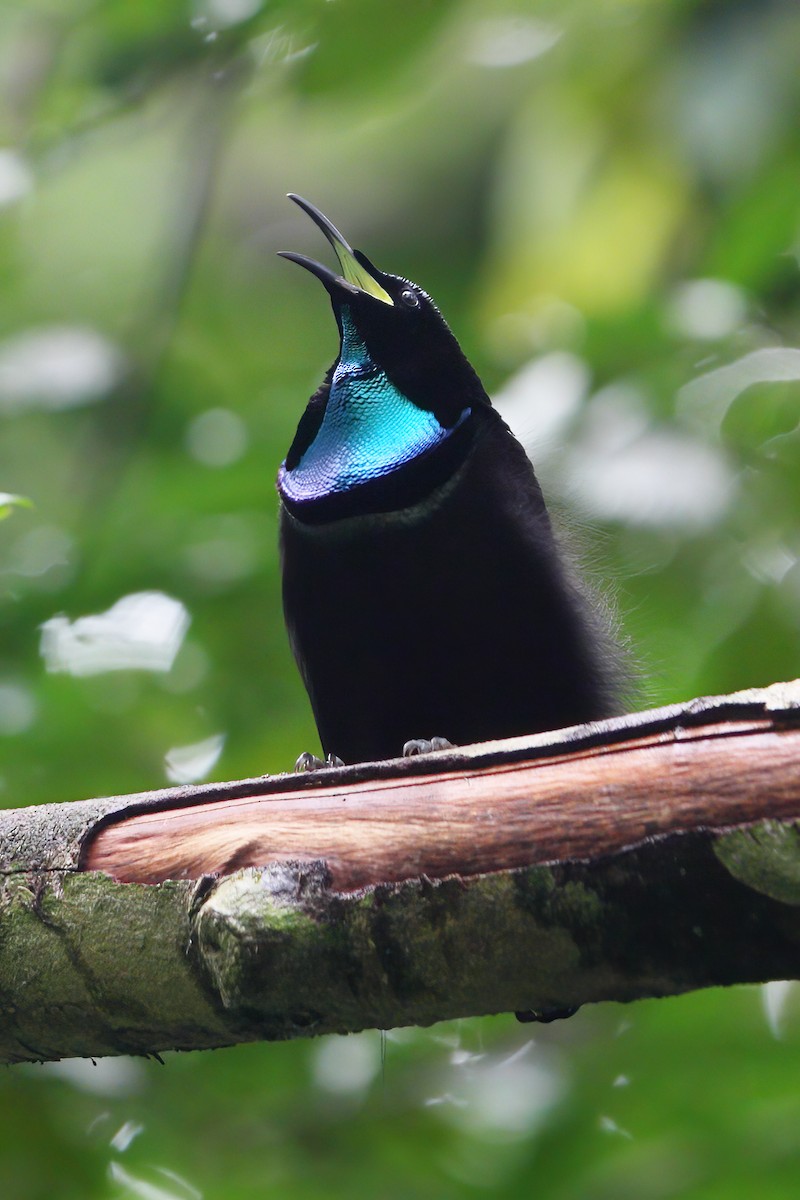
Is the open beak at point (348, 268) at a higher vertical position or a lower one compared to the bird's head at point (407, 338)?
higher

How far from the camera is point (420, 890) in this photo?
1.91 m

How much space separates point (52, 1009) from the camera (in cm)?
213

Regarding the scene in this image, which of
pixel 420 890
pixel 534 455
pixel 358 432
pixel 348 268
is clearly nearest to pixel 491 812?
pixel 420 890

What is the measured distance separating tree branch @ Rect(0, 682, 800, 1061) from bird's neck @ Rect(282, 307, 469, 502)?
132 cm

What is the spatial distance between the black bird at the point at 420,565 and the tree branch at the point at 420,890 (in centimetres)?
117

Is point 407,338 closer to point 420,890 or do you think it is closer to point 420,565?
point 420,565

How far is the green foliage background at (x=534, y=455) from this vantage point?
309cm

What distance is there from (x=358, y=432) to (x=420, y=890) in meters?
1.78

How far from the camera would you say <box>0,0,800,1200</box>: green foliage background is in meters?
3.09

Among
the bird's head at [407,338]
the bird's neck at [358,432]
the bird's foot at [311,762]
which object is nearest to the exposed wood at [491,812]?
the bird's foot at [311,762]

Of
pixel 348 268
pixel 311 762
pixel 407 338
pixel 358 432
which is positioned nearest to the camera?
pixel 311 762

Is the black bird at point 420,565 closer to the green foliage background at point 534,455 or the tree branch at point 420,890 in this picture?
the green foliage background at point 534,455

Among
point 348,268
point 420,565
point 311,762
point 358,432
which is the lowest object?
point 311,762

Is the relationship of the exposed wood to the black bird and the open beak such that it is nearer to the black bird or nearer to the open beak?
the black bird
